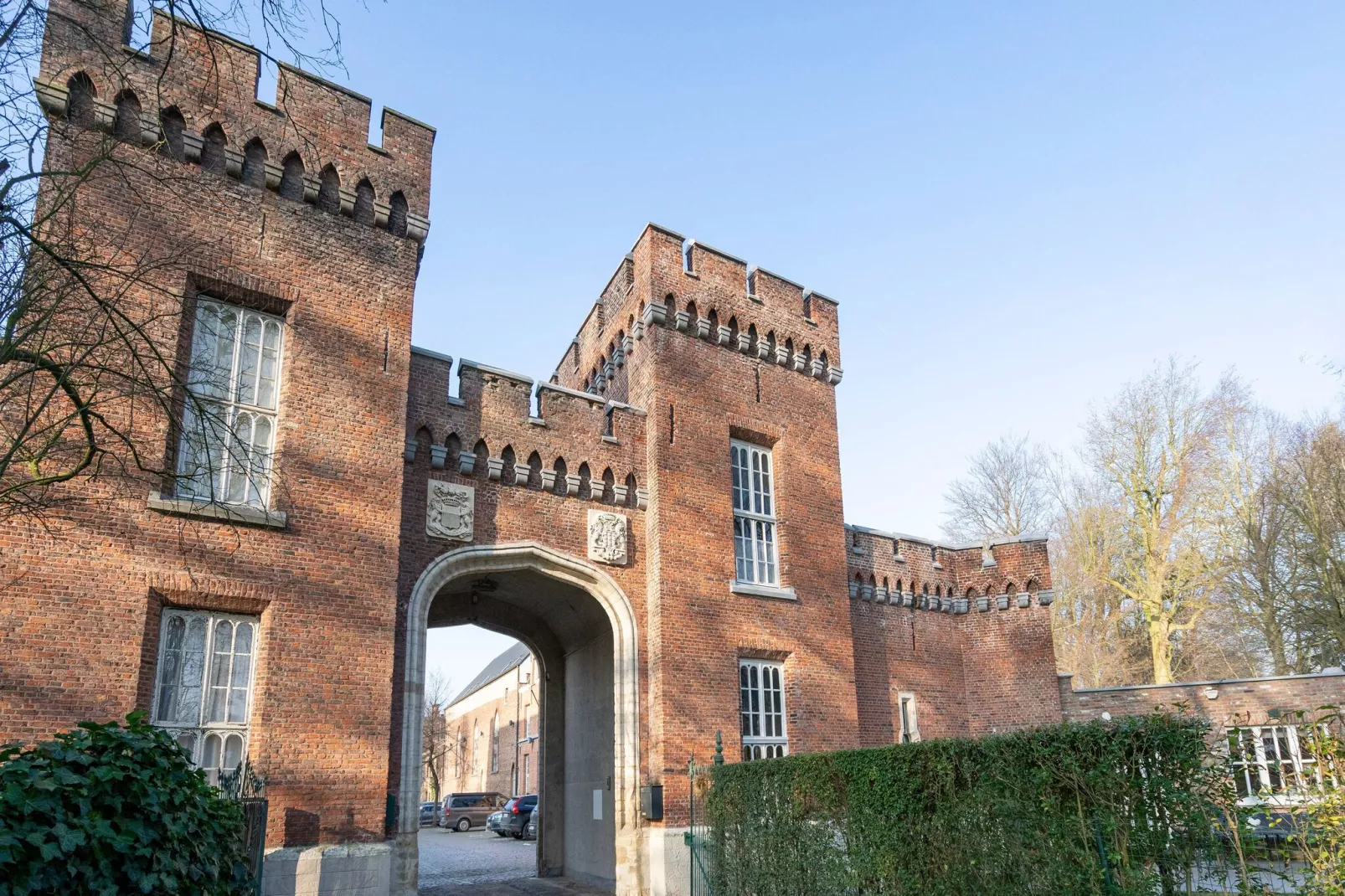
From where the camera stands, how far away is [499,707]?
50281 millimetres

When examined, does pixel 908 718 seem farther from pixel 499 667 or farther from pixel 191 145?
pixel 499 667

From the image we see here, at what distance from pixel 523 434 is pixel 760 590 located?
474 cm

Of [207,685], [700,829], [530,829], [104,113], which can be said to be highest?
[104,113]

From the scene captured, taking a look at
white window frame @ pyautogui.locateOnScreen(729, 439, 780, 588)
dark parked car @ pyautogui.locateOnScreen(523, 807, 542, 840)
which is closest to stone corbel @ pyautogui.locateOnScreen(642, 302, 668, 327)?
white window frame @ pyautogui.locateOnScreen(729, 439, 780, 588)

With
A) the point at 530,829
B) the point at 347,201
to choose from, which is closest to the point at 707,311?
the point at 347,201

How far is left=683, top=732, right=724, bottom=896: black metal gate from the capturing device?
42.4ft

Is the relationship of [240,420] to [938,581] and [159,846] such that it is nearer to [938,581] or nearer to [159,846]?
[159,846]

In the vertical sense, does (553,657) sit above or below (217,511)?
below

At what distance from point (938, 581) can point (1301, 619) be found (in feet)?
40.9

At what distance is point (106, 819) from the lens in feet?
16.0

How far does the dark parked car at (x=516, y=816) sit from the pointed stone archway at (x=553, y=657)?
13.9 meters

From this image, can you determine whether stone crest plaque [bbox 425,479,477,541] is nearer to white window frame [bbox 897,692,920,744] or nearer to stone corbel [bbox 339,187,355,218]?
stone corbel [bbox 339,187,355,218]

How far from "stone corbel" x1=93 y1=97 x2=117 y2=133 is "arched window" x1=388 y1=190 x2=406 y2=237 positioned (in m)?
3.49

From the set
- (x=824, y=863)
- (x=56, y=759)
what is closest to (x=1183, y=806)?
(x=824, y=863)
